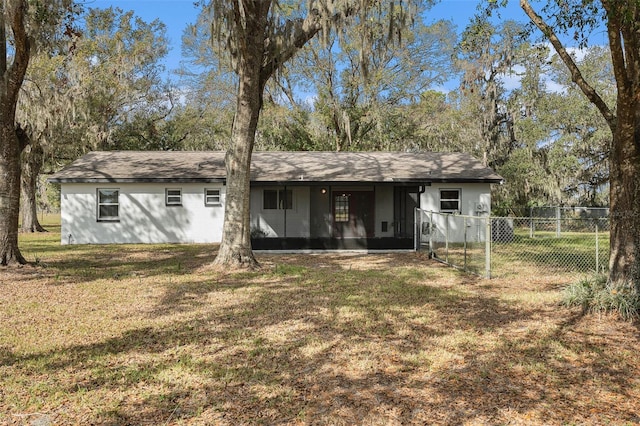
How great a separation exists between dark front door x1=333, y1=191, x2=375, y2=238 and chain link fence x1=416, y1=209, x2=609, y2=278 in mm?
2082

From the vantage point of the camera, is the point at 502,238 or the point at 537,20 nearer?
the point at 537,20

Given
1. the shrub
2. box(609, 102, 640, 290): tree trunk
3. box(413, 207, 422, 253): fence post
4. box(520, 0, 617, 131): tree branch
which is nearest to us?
the shrub

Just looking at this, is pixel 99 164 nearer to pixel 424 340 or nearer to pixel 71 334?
pixel 71 334

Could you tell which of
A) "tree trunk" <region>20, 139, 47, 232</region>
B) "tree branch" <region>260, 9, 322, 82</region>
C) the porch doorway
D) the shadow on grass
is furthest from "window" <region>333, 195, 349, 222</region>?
"tree trunk" <region>20, 139, 47, 232</region>

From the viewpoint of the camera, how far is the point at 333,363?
4750 millimetres

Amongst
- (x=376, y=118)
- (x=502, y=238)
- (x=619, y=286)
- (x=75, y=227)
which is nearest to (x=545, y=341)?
(x=619, y=286)

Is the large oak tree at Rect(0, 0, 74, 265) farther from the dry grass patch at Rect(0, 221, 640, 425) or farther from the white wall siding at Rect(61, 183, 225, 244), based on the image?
the white wall siding at Rect(61, 183, 225, 244)

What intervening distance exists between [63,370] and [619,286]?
723cm

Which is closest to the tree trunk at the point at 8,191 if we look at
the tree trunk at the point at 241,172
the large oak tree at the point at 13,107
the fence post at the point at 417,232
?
the large oak tree at the point at 13,107

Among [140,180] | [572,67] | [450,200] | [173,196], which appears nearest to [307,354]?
[572,67]

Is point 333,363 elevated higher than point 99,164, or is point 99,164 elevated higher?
point 99,164

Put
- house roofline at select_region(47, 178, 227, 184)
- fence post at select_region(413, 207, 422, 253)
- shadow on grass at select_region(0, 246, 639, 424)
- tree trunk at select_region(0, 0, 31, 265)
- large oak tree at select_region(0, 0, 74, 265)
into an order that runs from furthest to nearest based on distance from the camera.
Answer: house roofline at select_region(47, 178, 227, 184)
fence post at select_region(413, 207, 422, 253)
tree trunk at select_region(0, 0, 31, 265)
large oak tree at select_region(0, 0, 74, 265)
shadow on grass at select_region(0, 246, 639, 424)

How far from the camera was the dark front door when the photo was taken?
17844mm

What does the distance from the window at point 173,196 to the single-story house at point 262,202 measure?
0.04 metres
